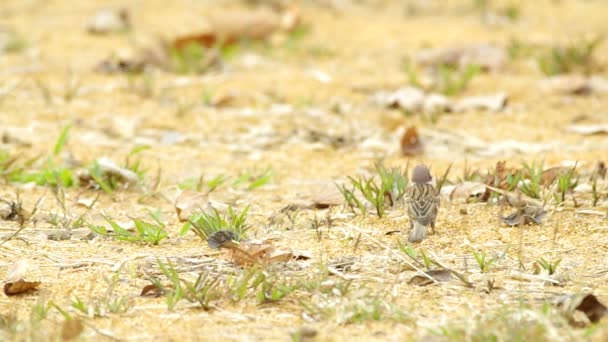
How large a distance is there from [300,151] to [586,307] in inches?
105

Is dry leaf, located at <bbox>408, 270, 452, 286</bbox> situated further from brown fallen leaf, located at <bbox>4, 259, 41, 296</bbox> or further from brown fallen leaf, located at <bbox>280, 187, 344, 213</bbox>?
brown fallen leaf, located at <bbox>4, 259, 41, 296</bbox>

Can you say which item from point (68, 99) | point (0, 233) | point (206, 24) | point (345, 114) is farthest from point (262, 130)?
point (206, 24)

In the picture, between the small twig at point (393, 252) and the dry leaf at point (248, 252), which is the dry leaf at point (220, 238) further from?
the small twig at point (393, 252)

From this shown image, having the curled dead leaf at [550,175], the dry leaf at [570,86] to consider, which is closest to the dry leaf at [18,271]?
the curled dead leaf at [550,175]

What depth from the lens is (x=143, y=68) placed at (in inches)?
253

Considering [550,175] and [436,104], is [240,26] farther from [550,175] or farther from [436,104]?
[550,175]

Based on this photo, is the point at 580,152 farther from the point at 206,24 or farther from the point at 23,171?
the point at 206,24

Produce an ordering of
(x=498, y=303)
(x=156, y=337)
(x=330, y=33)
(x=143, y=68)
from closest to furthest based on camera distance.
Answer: (x=156, y=337)
(x=498, y=303)
(x=143, y=68)
(x=330, y=33)

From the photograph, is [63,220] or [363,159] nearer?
[63,220]

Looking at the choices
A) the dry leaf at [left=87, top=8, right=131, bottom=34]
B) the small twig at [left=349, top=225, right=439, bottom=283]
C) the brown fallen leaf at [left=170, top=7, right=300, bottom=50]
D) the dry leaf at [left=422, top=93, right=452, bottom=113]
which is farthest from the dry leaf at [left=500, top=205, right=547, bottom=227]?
the dry leaf at [left=87, top=8, right=131, bottom=34]

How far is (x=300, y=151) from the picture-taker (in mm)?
4961

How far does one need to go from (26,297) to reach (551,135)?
10.5ft

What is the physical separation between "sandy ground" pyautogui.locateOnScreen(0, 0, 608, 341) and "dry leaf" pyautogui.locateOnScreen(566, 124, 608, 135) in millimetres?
37

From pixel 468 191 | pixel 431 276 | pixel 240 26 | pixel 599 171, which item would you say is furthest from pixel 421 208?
pixel 240 26
